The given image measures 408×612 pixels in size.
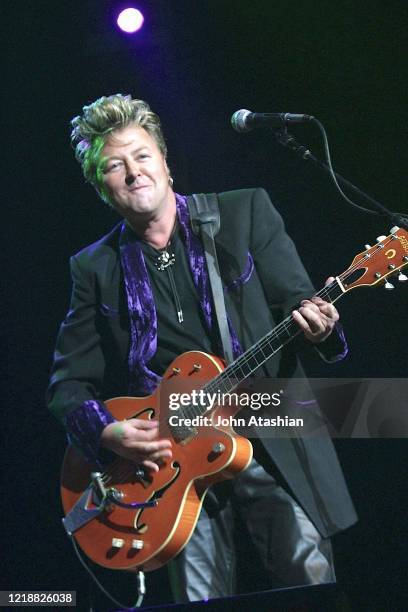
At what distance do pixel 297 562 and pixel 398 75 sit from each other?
2213 millimetres

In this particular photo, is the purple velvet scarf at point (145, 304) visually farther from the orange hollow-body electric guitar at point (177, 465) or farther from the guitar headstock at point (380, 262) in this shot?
the guitar headstock at point (380, 262)

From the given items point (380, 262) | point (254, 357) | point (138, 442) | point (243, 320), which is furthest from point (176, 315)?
point (380, 262)

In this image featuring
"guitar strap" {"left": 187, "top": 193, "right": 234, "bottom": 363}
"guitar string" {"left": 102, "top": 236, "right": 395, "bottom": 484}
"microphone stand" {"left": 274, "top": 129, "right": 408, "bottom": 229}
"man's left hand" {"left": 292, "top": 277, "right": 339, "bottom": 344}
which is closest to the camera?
"microphone stand" {"left": 274, "top": 129, "right": 408, "bottom": 229}

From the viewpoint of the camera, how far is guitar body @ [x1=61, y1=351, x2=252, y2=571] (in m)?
2.82

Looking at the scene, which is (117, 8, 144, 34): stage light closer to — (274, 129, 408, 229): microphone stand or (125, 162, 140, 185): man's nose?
(125, 162, 140, 185): man's nose

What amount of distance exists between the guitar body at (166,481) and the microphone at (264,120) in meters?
0.85

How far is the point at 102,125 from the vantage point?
3.35m

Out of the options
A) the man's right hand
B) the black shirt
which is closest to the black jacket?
the black shirt

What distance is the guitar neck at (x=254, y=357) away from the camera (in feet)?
9.56

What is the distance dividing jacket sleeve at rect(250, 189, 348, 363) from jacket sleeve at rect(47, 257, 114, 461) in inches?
29.4

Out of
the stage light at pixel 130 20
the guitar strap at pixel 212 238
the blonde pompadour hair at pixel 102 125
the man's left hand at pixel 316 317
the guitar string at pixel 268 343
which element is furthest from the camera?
the stage light at pixel 130 20

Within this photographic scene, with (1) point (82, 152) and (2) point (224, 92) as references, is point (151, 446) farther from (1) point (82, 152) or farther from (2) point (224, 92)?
(2) point (224, 92)

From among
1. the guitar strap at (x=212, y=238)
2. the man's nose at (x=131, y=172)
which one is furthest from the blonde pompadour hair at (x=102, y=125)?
the guitar strap at (x=212, y=238)

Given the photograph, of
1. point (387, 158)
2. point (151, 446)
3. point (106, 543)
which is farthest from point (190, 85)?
point (106, 543)
